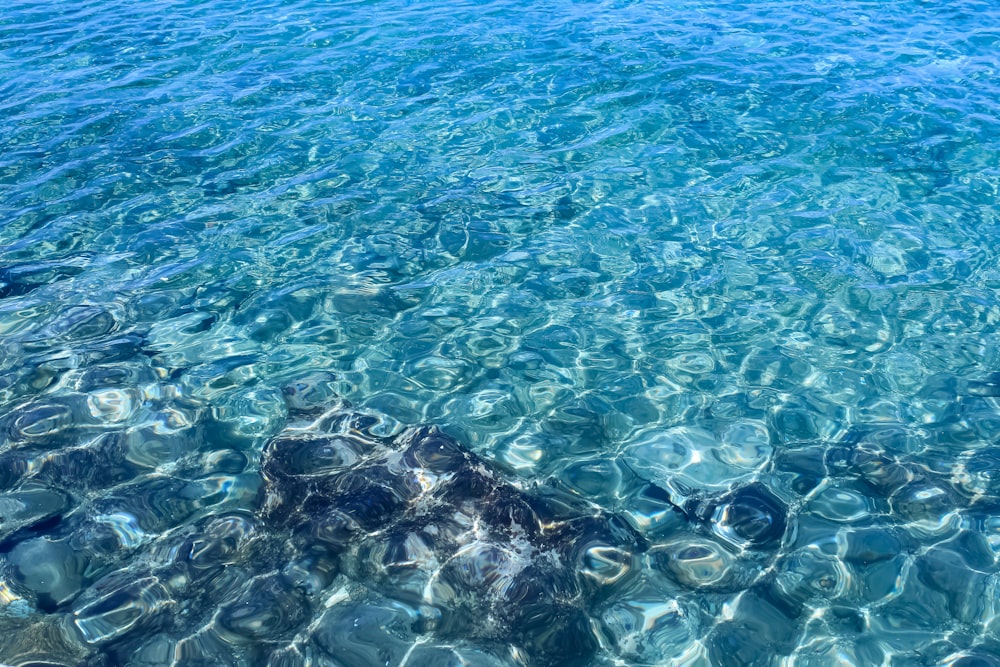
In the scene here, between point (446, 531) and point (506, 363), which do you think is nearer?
point (446, 531)

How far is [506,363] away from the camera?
8.27 meters

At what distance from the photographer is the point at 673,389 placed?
25.9 ft

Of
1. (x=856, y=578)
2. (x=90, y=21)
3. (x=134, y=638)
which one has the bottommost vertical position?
(x=856, y=578)

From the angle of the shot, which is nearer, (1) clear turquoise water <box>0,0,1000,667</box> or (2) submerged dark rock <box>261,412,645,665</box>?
(2) submerged dark rock <box>261,412,645,665</box>

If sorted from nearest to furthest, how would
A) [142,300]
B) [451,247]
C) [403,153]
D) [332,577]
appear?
[332,577], [142,300], [451,247], [403,153]

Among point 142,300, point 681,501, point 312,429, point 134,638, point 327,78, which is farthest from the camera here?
Result: point 327,78

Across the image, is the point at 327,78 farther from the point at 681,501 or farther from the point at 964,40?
the point at 964,40

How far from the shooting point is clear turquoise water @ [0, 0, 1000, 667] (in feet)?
18.7

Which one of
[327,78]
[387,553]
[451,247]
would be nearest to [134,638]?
[387,553]

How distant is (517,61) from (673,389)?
10.3 metres

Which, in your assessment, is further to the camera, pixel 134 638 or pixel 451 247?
pixel 451 247

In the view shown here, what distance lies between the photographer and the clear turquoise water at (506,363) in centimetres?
571

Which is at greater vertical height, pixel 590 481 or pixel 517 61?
pixel 517 61

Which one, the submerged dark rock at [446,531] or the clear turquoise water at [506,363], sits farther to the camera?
the clear turquoise water at [506,363]
